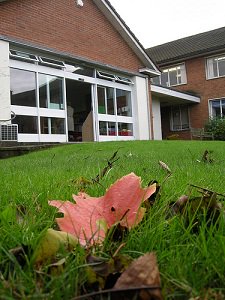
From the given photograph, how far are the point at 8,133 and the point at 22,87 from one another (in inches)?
91.3

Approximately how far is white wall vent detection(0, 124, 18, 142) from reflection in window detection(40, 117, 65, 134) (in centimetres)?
163

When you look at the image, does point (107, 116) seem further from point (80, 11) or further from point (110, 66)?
point (80, 11)

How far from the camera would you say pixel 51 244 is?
0.97m

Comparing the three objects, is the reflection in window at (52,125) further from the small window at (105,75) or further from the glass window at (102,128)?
the small window at (105,75)

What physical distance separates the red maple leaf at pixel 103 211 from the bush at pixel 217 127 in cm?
2334

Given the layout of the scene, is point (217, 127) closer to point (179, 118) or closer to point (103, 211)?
point (179, 118)

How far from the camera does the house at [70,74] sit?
13.5m

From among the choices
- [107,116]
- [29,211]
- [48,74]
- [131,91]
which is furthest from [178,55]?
[29,211]

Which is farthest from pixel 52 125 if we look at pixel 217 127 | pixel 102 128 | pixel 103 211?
pixel 103 211

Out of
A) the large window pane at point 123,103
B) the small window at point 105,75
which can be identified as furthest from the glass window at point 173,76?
the small window at point 105,75

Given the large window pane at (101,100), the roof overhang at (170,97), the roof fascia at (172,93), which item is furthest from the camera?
the roof overhang at (170,97)

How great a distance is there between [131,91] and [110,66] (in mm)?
2144

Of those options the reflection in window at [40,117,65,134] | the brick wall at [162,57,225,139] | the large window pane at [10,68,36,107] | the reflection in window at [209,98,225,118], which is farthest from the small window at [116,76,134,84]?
the reflection in window at [209,98,225,118]

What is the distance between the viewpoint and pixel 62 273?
0.83 metres
